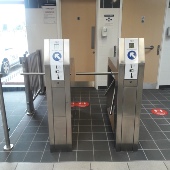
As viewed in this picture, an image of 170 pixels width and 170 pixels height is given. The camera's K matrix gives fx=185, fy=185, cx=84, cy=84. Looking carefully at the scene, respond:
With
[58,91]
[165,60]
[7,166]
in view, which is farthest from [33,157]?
[165,60]

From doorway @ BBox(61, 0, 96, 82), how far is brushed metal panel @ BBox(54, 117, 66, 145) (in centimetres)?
237

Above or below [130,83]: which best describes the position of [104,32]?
above

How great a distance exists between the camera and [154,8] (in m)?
3.63

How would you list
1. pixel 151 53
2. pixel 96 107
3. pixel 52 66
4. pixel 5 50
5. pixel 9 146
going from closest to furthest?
pixel 52 66 → pixel 9 146 → pixel 96 107 → pixel 151 53 → pixel 5 50

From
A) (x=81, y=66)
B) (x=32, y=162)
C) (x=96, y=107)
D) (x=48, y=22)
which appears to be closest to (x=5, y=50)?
(x=48, y=22)

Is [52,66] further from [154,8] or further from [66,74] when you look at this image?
[154,8]

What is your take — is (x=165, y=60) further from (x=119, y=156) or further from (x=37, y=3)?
(x=37, y=3)

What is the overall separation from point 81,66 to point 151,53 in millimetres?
1522

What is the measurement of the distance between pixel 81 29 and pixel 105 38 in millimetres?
561

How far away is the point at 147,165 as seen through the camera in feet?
5.98

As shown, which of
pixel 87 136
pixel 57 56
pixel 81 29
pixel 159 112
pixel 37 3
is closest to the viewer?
pixel 57 56

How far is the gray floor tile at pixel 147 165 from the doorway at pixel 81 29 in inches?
103

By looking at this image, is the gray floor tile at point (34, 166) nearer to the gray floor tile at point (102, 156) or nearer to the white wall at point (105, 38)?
the gray floor tile at point (102, 156)

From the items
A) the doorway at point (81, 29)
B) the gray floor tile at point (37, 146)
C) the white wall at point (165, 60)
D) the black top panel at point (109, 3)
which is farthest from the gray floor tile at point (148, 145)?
the black top panel at point (109, 3)
